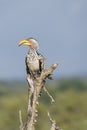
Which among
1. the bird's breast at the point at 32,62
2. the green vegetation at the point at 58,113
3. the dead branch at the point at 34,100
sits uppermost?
the bird's breast at the point at 32,62

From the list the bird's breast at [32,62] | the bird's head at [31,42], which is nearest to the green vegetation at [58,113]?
the bird's breast at [32,62]

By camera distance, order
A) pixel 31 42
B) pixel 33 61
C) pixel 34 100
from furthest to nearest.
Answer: pixel 33 61 < pixel 31 42 < pixel 34 100

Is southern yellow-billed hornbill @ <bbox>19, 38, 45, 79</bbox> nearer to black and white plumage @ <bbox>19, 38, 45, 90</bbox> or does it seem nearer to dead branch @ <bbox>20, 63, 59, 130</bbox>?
black and white plumage @ <bbox>19, 38, 45, 90</bbox>

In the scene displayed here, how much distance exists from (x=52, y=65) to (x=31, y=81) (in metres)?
0.84

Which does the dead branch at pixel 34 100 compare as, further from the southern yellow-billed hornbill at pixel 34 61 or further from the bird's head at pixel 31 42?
the bird's head at pixel 31 42

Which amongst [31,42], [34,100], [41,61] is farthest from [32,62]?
[34,100]

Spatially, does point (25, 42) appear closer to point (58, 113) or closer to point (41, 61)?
point (41, 61)

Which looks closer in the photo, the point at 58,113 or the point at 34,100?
the point at 34,100

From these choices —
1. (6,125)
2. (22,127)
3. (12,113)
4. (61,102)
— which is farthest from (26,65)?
(61,102)

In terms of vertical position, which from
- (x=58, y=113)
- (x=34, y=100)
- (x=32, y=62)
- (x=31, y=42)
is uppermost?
(x=31, y=42)

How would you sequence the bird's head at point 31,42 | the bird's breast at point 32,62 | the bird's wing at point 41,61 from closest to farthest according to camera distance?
the bird's head at point 31,42, the bird's wing at point 41,61, the bird's breast at point 32,62

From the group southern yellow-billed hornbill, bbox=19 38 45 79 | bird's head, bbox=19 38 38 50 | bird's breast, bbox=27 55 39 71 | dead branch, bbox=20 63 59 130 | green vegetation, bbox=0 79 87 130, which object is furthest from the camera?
green vegetation, bbox=0 79 87 130

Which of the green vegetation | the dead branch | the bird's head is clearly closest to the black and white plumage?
the bird's head

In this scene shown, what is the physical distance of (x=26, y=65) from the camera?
12.3 metres
